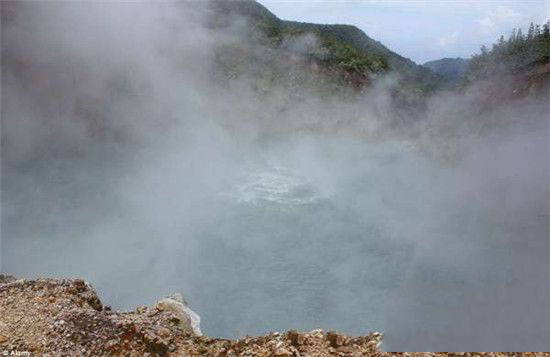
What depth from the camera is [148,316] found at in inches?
125

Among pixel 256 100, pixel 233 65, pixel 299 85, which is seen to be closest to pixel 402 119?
pixel 299 85

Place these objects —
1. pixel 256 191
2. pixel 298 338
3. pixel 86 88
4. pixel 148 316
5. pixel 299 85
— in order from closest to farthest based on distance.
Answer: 1. pixel 298 338
2. pixel 148 316
3. pixel 256 191
4. pixel 86 88
5. pixel 299 85

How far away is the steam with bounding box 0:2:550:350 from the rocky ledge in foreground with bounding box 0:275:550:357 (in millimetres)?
2075

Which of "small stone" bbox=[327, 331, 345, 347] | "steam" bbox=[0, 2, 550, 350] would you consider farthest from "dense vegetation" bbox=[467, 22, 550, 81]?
"small stone" bbox=[327, 331, 345, 347]

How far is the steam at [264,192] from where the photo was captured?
8266mm

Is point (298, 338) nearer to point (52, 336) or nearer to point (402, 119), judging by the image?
point (52, 336)

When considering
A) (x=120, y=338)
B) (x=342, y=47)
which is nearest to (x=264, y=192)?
(x=342, y=47)

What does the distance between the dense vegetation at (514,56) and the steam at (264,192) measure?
904 mm

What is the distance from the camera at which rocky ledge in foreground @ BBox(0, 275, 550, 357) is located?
8.57 ft

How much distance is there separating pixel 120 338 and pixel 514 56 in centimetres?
1399

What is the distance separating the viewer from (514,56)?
13008 millimetres

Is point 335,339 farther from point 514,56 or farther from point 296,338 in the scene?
point 514,56

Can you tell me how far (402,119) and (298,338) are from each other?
1382cm

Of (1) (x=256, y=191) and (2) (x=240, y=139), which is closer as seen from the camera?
(1) (x=256, y=191)
